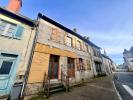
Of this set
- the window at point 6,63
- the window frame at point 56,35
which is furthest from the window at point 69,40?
the window at point 6,63

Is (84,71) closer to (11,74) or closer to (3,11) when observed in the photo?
(11,74)

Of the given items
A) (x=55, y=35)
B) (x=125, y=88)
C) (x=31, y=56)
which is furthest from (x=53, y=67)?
(x=125, y=88)

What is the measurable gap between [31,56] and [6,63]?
1.90 metres

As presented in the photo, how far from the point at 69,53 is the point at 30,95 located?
22.3 ft

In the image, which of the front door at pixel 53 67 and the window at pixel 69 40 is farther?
the window at pixel 69 40

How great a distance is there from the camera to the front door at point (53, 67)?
1011 centimetres

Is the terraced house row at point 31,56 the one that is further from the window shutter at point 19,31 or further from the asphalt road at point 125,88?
the asphalt road at point 125,88

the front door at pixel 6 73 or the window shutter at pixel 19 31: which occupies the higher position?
the window shutter at pixel 19 31

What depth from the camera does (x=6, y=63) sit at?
727 cm

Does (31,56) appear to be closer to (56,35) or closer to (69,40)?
(56,35)

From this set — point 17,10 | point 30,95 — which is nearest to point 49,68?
point 30,95

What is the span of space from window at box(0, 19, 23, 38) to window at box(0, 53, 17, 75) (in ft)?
5.36

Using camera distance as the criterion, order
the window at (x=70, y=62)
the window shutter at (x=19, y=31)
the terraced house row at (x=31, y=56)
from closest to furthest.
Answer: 1. the terraced house row at (x=31, y=56)
2. the window shutter at (x=19, y=31)
3. the window at (x=70, y=62)

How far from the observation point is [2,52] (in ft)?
23.2
